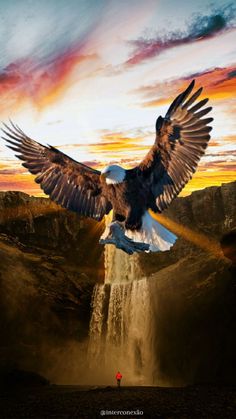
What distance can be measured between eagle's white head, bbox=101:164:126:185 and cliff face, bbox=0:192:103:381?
2451cm

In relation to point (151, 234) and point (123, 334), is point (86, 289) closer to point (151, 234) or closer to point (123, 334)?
point (123, 334)

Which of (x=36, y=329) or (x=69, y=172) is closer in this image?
(x=69, y=172)

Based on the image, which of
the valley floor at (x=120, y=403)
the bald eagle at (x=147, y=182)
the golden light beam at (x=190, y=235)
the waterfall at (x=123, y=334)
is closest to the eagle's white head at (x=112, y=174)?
the bald eagle at (x=147, y=182)

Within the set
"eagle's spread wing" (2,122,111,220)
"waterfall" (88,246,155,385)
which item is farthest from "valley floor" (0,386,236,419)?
"eagle's spread wing" (2,122,111,220)

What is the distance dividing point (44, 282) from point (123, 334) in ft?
23.0

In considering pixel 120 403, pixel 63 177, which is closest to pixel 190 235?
pixel 120 403

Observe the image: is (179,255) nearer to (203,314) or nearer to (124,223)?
(203,314)

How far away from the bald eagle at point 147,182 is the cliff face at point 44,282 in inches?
905

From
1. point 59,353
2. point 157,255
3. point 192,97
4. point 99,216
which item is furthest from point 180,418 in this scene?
point 157,255

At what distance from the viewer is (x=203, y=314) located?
94.3 ft

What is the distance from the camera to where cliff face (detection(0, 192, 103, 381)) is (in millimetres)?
29969

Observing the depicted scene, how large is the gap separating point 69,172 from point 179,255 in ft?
107

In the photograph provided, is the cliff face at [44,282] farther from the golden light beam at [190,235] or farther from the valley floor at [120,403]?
the golden light beam at [190,235]

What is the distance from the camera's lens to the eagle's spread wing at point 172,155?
509 cm
